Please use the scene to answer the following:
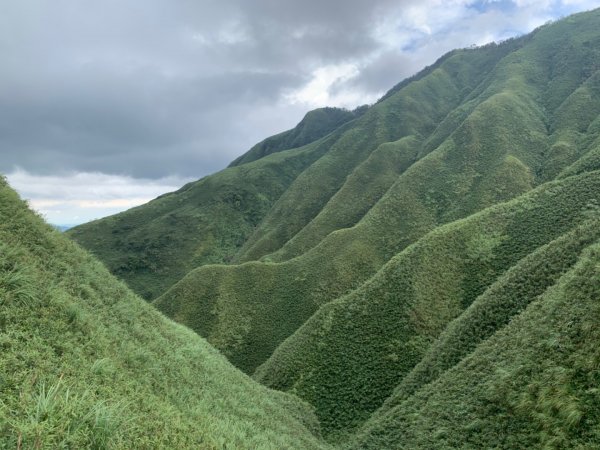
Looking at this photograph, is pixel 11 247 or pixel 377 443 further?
pixel 377 443

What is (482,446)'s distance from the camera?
17953 millimetres

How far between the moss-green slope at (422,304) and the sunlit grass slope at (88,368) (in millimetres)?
21052

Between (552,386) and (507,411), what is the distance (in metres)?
3.00

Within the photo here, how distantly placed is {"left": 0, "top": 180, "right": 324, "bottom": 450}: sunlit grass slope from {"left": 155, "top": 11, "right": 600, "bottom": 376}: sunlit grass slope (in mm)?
49040

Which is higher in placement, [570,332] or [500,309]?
[570,332]

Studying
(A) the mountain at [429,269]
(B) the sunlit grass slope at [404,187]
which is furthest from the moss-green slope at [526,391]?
(B) the sunlit grass slope at [404,187]

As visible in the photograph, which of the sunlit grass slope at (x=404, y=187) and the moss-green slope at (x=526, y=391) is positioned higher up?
the sunlit grass slope at (x=404, y=187)

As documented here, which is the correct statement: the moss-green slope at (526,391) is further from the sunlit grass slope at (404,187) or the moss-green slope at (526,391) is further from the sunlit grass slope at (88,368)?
the sunlit grass slope at (404,187)

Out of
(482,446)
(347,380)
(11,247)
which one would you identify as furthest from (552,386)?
(347,380)

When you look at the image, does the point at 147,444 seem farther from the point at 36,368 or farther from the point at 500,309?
the point at 500,309

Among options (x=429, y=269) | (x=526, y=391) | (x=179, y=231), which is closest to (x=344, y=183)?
(x=179, y=231)

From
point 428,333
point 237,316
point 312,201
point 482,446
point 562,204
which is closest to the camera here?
point 482,446

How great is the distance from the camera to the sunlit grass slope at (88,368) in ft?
23.5

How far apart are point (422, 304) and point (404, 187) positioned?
5674 centimetres
